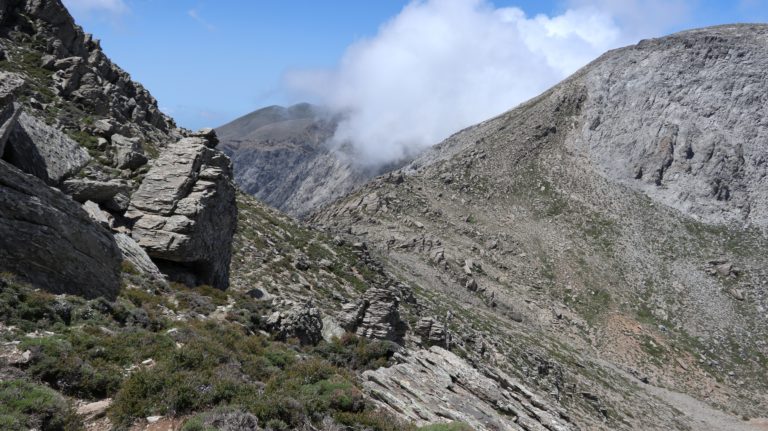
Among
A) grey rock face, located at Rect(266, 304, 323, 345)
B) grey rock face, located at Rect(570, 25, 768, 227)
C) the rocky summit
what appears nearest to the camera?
the rocky summit

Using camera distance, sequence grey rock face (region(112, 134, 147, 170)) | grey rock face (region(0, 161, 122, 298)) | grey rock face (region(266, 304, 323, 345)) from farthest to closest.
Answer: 1. grey rock face (region(112, 134, 147, 170))
2. grey rock face (region(266, 304, 323, 345))
3. grey rock face (region(0, 161, 122, 298))

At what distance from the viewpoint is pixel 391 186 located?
90000 mm

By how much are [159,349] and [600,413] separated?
3671 cm

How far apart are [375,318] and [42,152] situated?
16312 mm

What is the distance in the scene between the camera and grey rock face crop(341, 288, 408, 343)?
25141 millimetres

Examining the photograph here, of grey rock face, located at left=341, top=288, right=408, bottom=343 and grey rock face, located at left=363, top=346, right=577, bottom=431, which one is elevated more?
grey rock face, located at left=341, top=288, right=408, bottom=343

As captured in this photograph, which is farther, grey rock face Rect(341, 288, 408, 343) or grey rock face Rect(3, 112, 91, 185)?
grey rock face Rect(341, 288, 408, 343)

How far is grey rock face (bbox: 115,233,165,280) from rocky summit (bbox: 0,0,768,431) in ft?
0.32

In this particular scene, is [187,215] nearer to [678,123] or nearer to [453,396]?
[453,396]

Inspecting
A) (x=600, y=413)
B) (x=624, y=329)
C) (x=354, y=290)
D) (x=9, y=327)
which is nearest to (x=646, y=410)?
(x=600, y=413)

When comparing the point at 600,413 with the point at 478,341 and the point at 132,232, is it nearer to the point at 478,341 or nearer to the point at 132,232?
the point at 478,341

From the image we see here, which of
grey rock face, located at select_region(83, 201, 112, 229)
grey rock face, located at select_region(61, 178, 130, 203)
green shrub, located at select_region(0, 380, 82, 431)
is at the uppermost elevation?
grey rock face, located at select_region(61, 178, 130, 203)

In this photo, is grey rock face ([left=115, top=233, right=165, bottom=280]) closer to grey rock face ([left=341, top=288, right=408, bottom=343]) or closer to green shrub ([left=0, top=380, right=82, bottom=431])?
green shrub ([left=0, top=380, right=82, bottom=431])

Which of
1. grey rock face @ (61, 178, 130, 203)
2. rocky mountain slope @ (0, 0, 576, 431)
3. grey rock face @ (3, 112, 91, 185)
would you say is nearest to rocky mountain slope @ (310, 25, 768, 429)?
rocky mountain slope @ (0, 0, 576, 431)
